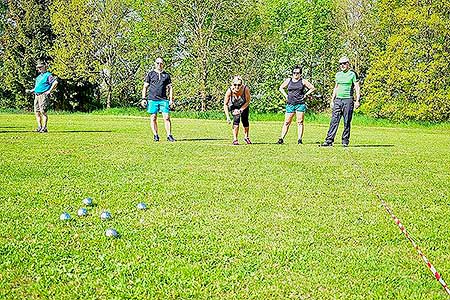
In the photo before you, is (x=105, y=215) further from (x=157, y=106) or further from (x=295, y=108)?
(x=295, y=108)

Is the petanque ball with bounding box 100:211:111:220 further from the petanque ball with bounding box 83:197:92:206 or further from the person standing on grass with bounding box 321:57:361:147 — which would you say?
the person standing on grass with bounding box 321:57:361:147

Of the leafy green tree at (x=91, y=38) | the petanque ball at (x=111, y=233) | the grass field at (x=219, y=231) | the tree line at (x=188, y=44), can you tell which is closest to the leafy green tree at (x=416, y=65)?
the tree line at (x=188, y=44)

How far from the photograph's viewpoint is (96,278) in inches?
129

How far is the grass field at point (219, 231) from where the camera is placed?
3.21m

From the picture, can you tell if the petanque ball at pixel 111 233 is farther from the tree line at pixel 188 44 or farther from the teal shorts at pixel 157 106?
the tree line at pixel 188 44

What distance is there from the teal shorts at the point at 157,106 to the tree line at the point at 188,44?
23.0m

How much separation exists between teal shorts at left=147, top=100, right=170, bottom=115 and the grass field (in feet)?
13.1

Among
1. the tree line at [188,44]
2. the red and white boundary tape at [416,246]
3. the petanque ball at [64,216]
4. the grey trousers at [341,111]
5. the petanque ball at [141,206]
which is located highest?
the tree line at [188,44]

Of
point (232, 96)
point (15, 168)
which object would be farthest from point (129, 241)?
point (232, 96)

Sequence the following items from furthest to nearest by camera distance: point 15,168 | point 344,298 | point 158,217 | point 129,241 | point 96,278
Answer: point 15,168, point 158,217, point 129,241, point 96,278, point 344,298

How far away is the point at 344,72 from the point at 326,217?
735 cm

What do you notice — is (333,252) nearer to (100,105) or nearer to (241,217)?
(241,217)

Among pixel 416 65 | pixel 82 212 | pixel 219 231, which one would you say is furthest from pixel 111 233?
pixel 416 65

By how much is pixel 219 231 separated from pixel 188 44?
3471 centimetres
